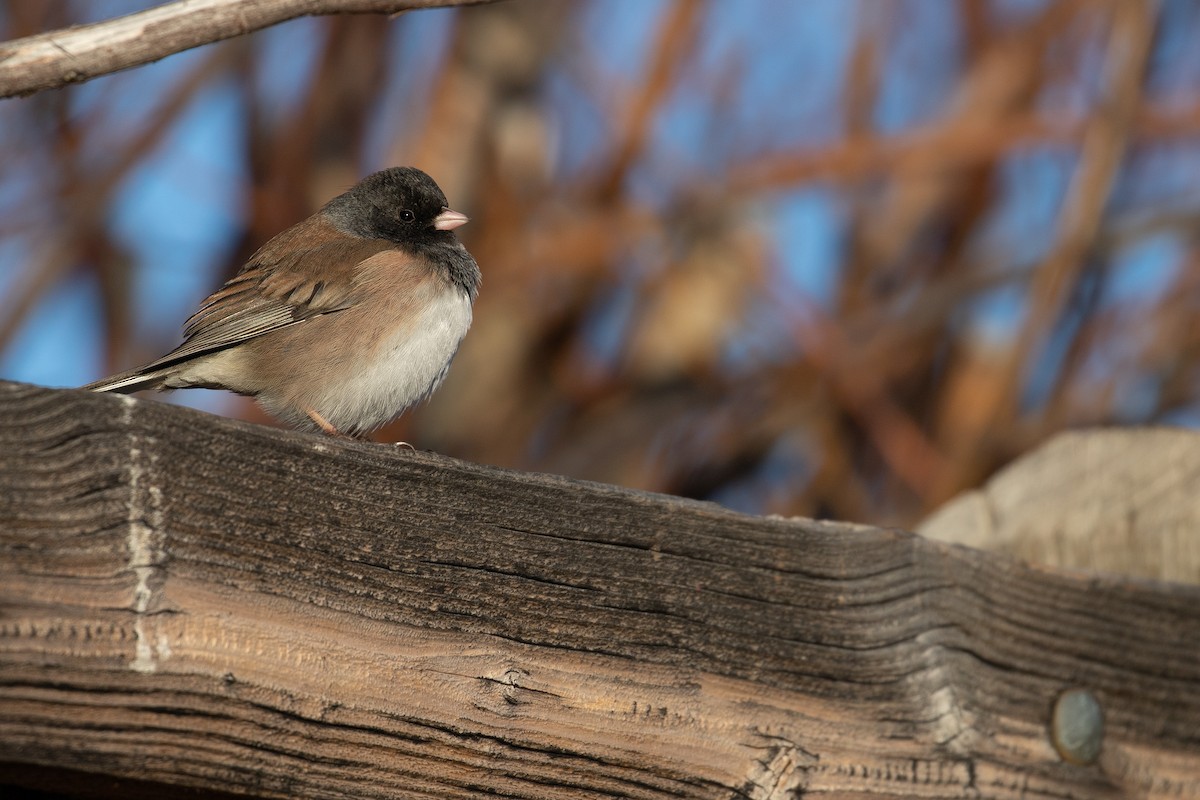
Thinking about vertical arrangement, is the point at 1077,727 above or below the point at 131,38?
below

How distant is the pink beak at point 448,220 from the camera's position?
3.35 m

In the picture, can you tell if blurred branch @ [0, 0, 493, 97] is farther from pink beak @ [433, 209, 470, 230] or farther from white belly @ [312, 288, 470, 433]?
pink beak @ [433, 209, 470, 230]

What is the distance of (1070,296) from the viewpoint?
3.70 meters

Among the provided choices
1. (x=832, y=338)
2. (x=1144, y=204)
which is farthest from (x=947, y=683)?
(x=1144, y=204)

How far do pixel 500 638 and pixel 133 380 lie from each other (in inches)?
56.7

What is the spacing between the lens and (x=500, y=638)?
4.71ft

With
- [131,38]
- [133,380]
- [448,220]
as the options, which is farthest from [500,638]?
[448,220]

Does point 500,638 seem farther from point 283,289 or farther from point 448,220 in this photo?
point 448,220

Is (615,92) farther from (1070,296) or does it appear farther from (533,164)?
(1070,296)

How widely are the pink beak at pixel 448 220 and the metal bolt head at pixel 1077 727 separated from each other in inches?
78.5

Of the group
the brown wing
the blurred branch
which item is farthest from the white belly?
the blurred branch

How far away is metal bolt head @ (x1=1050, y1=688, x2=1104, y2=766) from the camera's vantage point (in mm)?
1783

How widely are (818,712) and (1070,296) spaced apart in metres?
2.41

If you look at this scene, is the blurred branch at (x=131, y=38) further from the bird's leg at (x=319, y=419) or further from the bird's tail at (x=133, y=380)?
the bird's leg at (x=319, y=419)
